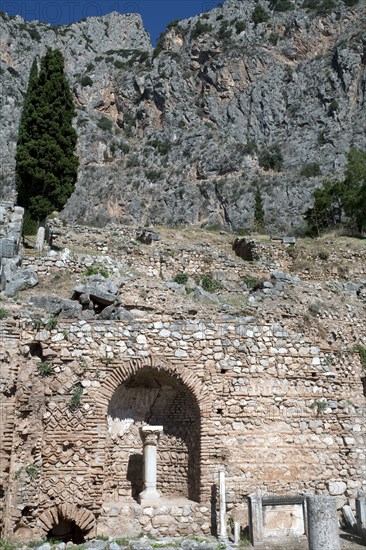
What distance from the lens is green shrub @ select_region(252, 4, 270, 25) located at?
307ft

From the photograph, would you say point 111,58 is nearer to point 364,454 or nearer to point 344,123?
point 344,123

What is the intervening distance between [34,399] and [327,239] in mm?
23731

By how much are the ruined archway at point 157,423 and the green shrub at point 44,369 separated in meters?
1.44

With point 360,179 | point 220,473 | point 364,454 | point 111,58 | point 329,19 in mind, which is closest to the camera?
point 220,473

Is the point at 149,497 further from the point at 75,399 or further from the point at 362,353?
the point at 362,353

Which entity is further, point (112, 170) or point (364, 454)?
point (112, 170)

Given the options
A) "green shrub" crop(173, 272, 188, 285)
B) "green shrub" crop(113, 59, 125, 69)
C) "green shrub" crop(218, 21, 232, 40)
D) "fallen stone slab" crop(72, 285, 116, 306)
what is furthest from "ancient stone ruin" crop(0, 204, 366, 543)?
"green shrub" crop(113, 59, 125, 69)

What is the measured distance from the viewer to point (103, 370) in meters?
11.4

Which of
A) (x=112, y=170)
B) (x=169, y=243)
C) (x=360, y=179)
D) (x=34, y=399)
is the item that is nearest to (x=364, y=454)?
(x=34, y=399)

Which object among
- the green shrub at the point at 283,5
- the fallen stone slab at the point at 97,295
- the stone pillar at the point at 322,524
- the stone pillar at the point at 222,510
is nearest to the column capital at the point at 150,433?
the stone pillar at the point at 222,510

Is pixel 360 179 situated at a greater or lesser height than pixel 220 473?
greater

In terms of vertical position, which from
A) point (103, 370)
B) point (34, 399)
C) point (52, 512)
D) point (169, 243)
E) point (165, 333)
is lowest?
point (52, 512)

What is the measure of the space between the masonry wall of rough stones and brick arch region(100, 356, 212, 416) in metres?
0.02

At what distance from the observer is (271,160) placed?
3034 inches
